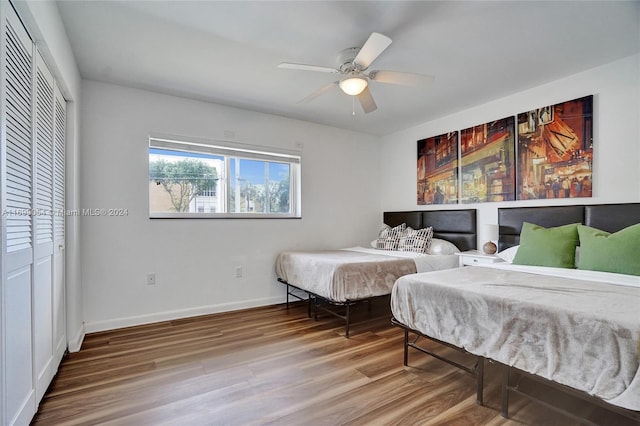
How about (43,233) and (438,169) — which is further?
(438,169)

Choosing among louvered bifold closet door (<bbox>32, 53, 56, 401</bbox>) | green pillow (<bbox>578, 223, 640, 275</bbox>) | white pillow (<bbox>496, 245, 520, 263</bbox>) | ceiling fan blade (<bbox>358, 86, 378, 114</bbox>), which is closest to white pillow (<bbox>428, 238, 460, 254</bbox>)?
white pillow (<bbox>496, 245, 520, 263</bbox>)

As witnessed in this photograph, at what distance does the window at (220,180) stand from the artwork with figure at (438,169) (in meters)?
1.76

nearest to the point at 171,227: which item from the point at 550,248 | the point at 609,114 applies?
the point at 550,248

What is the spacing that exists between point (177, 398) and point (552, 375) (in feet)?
6.75

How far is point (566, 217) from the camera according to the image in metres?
2.93

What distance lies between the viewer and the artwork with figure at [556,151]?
2861mm

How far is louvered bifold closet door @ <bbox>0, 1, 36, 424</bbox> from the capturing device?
4.38ft

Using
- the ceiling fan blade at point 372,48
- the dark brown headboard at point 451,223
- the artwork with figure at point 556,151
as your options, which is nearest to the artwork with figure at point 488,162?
the artwork with figure at point 556,151

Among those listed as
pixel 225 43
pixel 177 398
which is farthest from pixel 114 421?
pixel 225 43

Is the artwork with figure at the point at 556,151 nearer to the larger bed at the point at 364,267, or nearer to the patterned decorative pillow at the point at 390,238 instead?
the larger bed at the point at 364,267

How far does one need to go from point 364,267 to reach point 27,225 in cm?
245

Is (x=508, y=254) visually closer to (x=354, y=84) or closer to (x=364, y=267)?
(x=364, y=267)

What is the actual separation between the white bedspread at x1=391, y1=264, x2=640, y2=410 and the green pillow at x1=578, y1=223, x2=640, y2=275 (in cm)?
16

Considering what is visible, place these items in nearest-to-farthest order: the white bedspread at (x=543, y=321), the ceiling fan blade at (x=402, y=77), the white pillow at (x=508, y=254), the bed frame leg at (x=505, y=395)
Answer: the white bedspread at (x=543, y=321) < the bed frame leg at (x=505, y=395) < the ceiling fan blade at (x=402, y=77) < the white pillow at (x=508, y=254)
